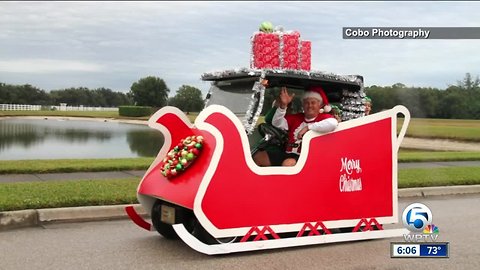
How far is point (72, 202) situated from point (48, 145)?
13146mm

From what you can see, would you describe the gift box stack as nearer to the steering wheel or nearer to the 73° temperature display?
the steering wheel

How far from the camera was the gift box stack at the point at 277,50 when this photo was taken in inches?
245

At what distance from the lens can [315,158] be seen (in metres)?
6.06

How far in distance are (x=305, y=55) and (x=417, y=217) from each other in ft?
7.50

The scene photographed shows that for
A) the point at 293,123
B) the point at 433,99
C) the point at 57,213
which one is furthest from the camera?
the point at 433,99

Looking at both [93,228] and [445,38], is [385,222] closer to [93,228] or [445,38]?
[445,38]

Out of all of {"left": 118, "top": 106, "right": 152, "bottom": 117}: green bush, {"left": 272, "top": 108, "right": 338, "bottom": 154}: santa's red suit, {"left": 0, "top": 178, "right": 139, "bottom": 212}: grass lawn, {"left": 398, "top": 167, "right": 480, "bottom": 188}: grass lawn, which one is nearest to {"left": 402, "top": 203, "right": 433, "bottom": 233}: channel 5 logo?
{"left": 272, "top": 108, "right": 338, "bottom": 154}: santa's red suit

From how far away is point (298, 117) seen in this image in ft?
22.2

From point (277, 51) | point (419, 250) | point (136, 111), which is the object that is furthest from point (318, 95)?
point (136, 111)

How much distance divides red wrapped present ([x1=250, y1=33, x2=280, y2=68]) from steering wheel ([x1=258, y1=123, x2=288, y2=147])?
2.41 ft

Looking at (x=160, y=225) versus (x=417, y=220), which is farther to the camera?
(x=160, y=225)

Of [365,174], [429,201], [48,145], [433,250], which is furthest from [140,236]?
[48,145]

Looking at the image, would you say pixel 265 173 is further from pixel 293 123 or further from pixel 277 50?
pixel 277 50

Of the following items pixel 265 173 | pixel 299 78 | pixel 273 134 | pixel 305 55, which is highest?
pixel 305 55
